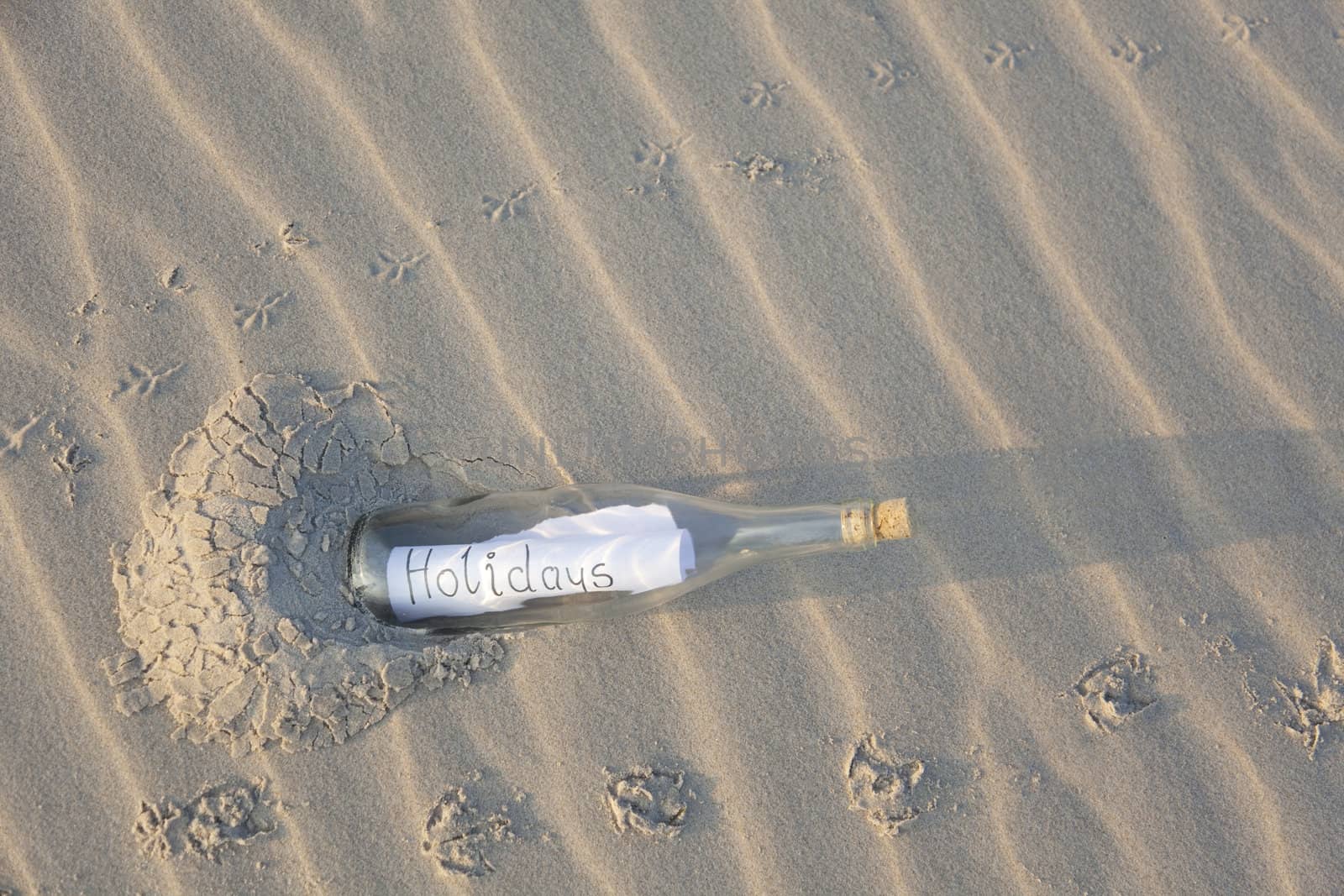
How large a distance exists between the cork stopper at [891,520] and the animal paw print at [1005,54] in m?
1.20

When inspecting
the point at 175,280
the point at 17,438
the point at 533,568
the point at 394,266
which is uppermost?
the point at 175,280

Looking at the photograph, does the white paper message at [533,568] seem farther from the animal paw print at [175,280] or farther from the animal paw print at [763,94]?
the animal paw print at [763,94]

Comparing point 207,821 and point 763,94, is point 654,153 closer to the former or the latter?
point 763,94

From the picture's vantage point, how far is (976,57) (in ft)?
7.50

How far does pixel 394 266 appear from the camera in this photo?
2.13 meters

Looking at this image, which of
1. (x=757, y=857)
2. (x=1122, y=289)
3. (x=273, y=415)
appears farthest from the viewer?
(x=1122, y=289)

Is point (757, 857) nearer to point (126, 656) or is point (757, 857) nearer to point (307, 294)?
point (126, 656)

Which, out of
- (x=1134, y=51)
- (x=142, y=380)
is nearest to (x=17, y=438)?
(x=142, y=380)

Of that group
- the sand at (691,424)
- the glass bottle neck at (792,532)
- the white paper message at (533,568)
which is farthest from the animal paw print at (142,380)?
the glass bottle neck at (792,532)

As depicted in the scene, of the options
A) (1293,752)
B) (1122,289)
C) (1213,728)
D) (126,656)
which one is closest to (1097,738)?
(1213,728)

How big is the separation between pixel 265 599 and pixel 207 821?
43 cm

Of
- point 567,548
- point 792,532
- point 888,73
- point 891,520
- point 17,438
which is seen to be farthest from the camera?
point 888,73

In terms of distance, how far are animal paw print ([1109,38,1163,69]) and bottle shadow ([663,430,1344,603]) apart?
34.3 inches

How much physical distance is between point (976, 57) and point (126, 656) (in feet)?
7.07
